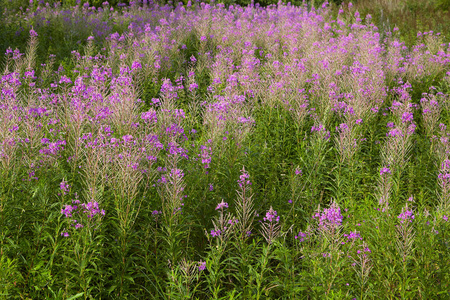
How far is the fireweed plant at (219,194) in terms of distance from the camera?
3061 millimetres

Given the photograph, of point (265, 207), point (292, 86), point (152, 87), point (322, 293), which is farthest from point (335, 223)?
point (152, 87)

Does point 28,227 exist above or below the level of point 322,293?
above

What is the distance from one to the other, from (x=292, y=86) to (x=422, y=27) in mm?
8373

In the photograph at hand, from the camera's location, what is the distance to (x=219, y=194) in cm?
426

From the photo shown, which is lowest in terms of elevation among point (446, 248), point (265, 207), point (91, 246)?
point (265, 207)

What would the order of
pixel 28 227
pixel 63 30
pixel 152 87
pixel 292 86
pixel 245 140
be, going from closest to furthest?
pixel 28 227 < pixel 245 140 < pixel 292 86 < pixel 152 87 < pixel 63 30

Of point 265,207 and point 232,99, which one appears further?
point 232,99

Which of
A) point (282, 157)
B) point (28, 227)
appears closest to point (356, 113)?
point (282, 157)

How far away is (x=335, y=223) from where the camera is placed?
2.94 metres

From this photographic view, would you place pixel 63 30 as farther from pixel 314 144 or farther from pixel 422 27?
pixel 422 27

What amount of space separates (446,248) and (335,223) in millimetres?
1139

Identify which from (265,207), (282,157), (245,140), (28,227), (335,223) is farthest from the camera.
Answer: (282,157)

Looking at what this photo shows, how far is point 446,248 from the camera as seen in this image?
3348mm

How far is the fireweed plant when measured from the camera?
3.06 meters
